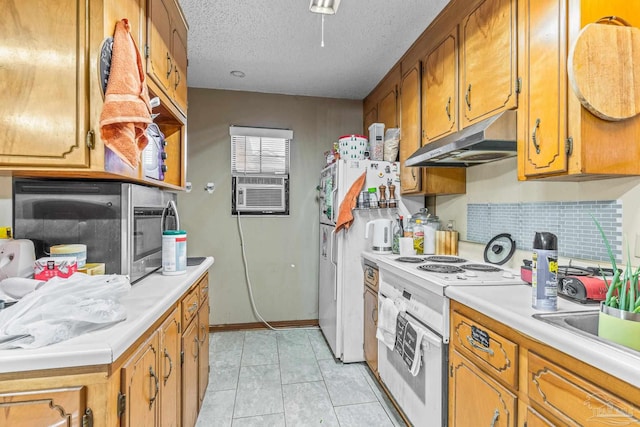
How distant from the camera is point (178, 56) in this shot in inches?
76.5

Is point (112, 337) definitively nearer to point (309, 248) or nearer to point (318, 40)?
point (318, 40)

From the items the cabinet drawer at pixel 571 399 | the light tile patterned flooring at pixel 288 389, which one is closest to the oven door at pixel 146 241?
the light tile patterned flooring at pixel 288 389

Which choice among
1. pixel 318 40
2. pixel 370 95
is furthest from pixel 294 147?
pixel 318 40

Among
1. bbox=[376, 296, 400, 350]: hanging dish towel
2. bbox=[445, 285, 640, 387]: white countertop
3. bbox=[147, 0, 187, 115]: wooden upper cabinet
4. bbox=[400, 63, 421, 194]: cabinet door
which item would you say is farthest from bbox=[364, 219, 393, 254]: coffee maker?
bbox=[147, 0, 187, 115]: wooden upper cabinet

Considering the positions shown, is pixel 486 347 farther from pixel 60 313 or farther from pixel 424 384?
pixel 60 313

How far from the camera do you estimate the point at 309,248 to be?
350 cm

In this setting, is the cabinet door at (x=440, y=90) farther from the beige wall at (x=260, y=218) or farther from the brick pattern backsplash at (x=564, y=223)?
the beige wall at (x=260, y=218)

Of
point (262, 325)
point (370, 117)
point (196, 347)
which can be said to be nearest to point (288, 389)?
point (196, 347)

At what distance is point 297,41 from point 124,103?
1.58 metres

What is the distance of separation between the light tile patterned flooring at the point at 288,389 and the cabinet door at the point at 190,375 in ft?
0.73

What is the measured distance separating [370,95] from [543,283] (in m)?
2.73

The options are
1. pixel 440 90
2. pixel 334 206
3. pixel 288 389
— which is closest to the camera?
pixel 440 90

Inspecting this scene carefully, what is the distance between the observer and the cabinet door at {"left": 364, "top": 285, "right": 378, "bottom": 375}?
7.55 feet

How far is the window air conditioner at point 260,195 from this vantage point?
3.36 metres
